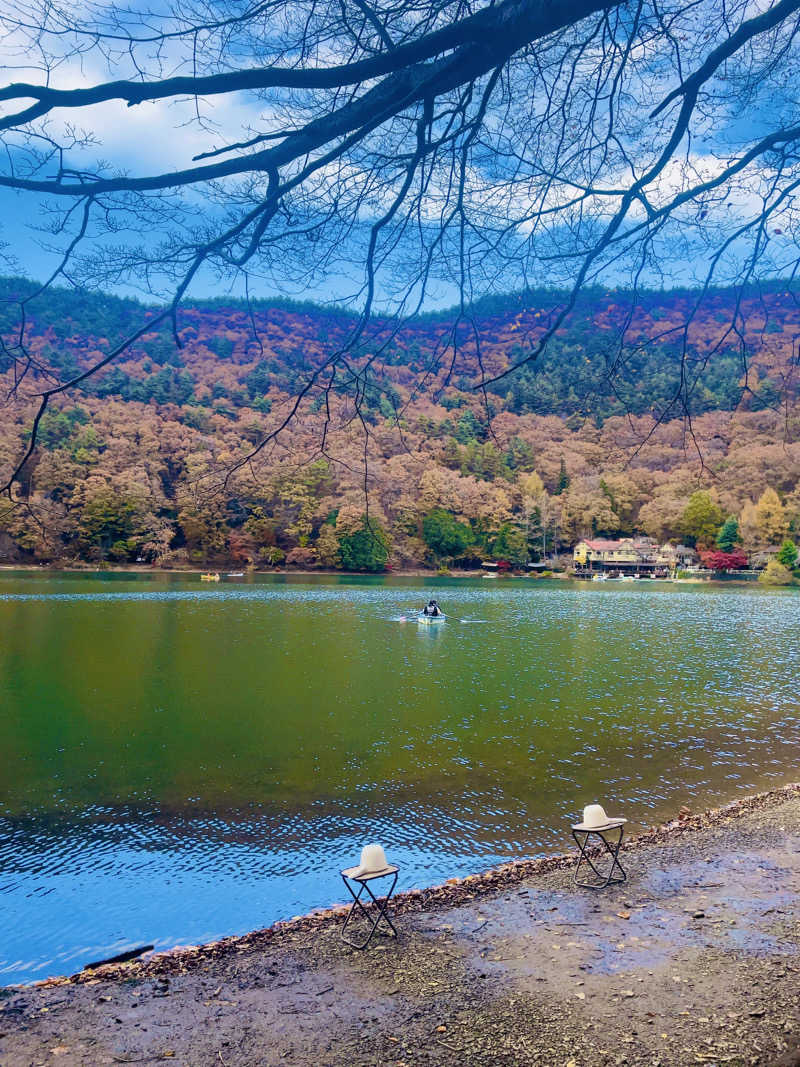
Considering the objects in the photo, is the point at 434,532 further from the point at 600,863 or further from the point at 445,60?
the point at 445,60

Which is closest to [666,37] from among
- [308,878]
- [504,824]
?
[308,878]

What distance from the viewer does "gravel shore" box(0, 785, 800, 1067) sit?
11.8 ft

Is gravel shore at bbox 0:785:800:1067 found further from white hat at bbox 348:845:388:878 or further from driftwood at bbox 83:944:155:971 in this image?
white hat at bbox 348:845:388:878

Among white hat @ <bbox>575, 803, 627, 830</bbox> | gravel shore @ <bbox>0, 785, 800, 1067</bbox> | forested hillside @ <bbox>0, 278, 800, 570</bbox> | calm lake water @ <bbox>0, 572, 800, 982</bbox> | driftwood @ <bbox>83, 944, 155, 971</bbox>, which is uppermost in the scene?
forested hillside @ <bbox>0, 278, 800, 570</bbox>

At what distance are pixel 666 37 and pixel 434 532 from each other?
6085cm

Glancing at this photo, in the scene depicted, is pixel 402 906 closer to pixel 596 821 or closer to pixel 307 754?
pixel 596 821

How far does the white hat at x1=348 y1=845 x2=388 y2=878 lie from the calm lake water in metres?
1.95

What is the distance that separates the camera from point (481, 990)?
4246 mm

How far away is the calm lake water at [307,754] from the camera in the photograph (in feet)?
22.2

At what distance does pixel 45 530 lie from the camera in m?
2.31

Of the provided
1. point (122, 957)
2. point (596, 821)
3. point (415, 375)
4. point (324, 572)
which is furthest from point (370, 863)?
point (324, 572)

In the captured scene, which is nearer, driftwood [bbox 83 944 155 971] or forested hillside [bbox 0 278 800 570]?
forested hillside [bbox 0 278 800 570]

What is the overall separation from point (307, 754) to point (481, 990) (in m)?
7.05

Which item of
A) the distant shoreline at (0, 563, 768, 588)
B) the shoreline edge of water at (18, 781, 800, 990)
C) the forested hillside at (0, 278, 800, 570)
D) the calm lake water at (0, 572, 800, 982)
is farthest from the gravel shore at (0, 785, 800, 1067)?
the distant shoreline at (0, 563, 768, 588)
